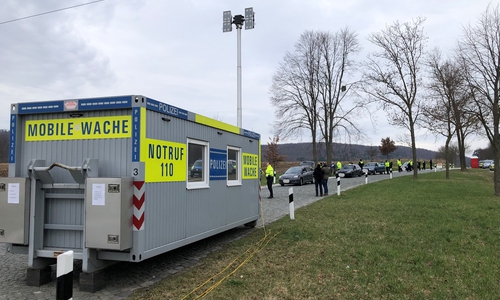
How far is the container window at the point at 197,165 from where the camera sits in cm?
666

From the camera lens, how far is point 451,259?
616 centimetres

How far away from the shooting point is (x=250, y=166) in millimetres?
9648

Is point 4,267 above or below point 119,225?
below

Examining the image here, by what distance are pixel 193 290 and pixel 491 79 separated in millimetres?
14662

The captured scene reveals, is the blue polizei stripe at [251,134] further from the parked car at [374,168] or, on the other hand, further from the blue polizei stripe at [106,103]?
the parked car at [374,168]

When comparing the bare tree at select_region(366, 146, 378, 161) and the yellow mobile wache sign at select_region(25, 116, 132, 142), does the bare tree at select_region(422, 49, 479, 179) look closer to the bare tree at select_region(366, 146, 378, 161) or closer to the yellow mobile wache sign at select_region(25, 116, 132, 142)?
the yellow mobile wache sign at select_region(25, 116, 132, 142)

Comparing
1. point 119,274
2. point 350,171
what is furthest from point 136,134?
point 350,171

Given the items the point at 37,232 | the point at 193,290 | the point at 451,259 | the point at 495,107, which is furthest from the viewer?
the point at 495,107

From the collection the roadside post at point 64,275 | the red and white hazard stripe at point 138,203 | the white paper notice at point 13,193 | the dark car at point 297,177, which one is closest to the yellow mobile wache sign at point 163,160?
the red and white hazard stripe at point 138,203

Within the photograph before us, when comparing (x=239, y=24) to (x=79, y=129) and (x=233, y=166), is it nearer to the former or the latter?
(x=233, y=166)

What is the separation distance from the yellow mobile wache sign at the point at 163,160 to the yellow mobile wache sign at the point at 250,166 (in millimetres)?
3000

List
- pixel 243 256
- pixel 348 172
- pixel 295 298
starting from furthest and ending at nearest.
A: pixel 348 172
pixel 243 256
pixel 295 298

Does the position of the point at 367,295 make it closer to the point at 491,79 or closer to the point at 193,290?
the point at 193,290

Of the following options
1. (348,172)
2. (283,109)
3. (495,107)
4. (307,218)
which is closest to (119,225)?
(307,218)
